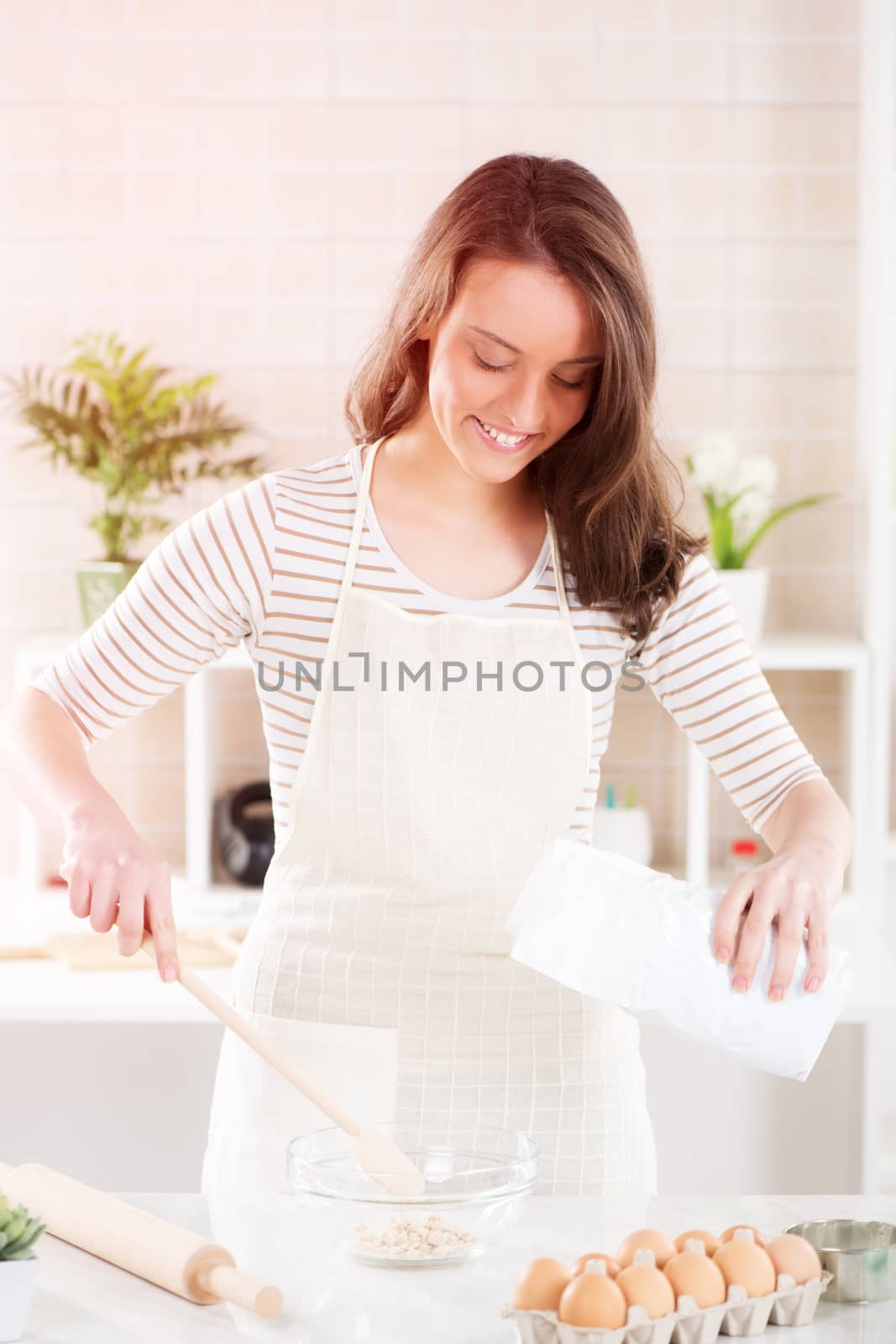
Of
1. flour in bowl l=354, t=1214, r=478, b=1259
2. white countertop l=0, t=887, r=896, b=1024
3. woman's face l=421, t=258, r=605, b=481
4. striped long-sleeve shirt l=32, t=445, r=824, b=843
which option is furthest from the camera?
white countertop l=0, t=887, r=896, b=1024

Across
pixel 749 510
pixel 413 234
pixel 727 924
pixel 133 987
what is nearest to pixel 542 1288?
Result: pixel 727 924

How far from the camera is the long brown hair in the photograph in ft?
3.90

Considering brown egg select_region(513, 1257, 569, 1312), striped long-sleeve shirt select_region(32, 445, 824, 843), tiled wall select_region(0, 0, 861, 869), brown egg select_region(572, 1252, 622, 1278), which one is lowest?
brown egg select_region(513, 1257, 569, 1312)

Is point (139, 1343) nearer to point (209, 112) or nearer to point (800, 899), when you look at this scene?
point (800, 899)

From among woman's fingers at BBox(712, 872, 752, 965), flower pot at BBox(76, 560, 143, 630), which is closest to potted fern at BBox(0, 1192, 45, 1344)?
woman's fingers at BBox(712, 872, 752, 965)

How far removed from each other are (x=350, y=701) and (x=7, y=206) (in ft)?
5.18

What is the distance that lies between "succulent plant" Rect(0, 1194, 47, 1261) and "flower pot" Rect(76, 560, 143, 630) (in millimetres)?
1578

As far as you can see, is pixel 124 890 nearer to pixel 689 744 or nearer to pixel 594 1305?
pixel 594 1305

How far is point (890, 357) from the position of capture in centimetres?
231

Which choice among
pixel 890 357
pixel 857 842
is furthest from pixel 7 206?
pixel 857 842

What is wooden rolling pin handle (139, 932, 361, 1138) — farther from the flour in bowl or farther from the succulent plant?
the succulent plant

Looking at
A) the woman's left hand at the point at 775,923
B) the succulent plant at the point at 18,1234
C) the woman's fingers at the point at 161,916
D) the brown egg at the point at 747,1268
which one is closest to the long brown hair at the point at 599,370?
the woman's left hand at the point at 775,923

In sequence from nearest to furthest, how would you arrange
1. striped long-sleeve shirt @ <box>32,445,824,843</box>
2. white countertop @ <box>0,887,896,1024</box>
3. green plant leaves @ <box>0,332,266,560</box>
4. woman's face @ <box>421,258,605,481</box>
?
woman's face @ <box>421,258,605,481</box>
striped long-sleeve shirt @ <box>32,445,824,843</box>
white countertop @ <box>0,887,896,1024</box>
green plant leaves @ <box>0,332,266,560</box>

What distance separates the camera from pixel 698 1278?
0.84 meters
